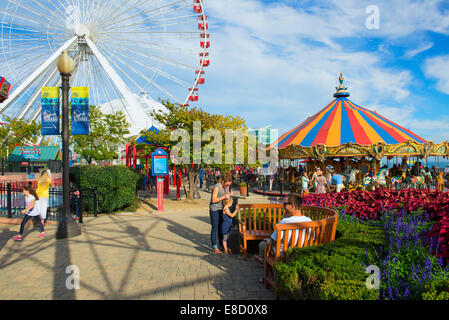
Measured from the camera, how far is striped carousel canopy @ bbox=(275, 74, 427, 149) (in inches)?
749

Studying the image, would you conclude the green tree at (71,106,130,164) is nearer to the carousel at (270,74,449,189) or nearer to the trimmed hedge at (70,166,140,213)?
the carousel at (270,74,449,189)

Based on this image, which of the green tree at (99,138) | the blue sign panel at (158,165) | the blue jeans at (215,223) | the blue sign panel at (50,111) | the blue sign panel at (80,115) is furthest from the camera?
the green tree at (99,138)

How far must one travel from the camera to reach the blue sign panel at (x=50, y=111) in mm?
8195

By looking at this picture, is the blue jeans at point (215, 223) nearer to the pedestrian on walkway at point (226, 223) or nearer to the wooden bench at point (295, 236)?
the pedestrian on walkway at point (226, 223)

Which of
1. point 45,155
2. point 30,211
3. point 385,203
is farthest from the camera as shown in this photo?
point 45,155

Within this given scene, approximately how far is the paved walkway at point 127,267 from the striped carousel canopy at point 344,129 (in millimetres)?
13826

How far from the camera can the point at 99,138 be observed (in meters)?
29.1

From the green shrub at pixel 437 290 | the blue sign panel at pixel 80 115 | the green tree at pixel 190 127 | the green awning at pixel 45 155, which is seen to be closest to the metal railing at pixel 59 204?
the blue sign panel at pixel 80 115

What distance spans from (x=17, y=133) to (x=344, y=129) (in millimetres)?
33058

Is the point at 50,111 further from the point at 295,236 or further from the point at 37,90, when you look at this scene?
the point at 37,90

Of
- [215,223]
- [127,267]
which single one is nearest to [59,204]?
[127,267]

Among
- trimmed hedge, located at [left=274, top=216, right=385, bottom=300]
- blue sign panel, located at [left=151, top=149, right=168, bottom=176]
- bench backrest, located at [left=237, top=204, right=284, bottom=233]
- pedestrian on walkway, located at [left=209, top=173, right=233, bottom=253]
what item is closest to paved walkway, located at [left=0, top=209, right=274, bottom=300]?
pedestrian on walkway, located at [left=209, top=173, right=233, bottom=253]

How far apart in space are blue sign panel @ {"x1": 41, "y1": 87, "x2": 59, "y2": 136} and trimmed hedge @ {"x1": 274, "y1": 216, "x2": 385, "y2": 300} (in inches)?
282

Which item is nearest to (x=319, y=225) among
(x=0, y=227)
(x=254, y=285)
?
(x=254, y=285)
